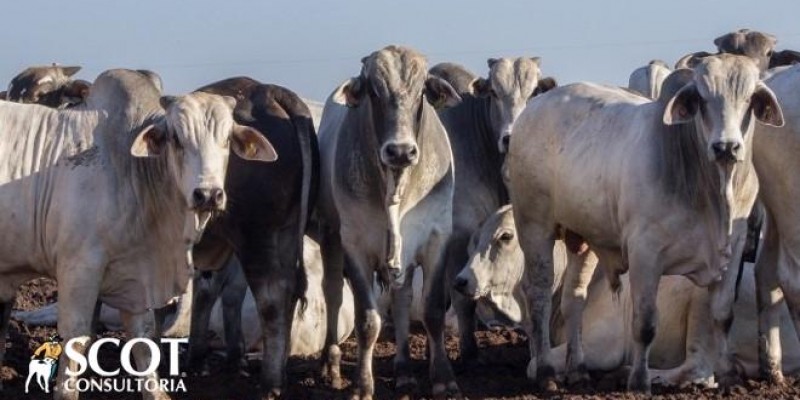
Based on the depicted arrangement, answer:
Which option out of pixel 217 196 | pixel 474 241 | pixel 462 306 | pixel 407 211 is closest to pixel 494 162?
pixel 474 241

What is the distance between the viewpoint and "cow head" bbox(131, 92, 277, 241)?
10422 mm

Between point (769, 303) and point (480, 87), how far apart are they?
124 inches

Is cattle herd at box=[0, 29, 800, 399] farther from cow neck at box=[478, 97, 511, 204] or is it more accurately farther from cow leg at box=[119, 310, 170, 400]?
cow neck at box=[478, 97, 511, 204]

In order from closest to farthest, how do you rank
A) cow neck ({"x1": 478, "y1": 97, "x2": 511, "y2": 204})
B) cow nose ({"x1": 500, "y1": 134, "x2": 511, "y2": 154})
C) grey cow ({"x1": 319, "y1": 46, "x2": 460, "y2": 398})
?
grey cow ({"x1": 319, "y1": 46, "x2": 460, "y2": 398}) < cow nose ({"x1": 500, "y1": 134, "x2": 511, "y2": 154}) < cow neck ({"x1": 478, "y1": 97, "x2": 511, "y2": 204})

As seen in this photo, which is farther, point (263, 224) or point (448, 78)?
point (448, 78)

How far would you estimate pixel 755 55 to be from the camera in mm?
14852

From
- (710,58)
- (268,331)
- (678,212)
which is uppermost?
(710,58)

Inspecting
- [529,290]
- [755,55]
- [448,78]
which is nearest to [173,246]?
[529,290]

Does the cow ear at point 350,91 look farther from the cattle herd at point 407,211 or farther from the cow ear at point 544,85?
the cow ear at point 544,85

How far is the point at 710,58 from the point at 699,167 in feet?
1.90

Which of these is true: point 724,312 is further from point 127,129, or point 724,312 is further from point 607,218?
point 127,129

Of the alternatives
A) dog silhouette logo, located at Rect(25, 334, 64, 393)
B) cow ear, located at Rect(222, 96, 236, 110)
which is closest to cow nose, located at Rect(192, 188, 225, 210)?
cow ear, located at Rect(222, 96, 236, 110)

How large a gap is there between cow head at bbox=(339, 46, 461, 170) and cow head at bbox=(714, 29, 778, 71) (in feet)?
12.8

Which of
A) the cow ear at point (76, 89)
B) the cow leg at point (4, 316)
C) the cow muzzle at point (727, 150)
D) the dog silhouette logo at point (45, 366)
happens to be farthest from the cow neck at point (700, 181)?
the cow ear at point (76, 89)
